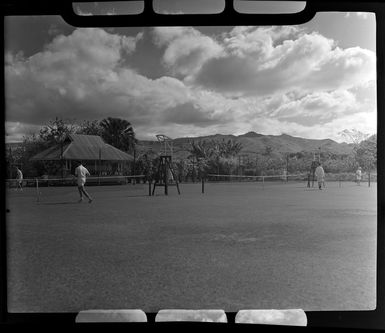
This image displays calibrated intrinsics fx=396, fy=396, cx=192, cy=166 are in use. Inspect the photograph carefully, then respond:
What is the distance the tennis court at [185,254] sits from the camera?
2912 millimetres

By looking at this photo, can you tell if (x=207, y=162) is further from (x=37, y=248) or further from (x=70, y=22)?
(x=70, y=22)

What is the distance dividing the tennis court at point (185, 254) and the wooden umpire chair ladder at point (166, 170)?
81cm

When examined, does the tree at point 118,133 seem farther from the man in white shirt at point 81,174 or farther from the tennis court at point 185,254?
the tennis court at point 185,254

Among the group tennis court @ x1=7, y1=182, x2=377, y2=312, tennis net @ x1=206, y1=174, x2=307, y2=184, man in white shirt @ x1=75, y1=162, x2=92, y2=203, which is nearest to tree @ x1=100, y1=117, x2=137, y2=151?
man in white shirt @ x1=75, y1=162, x2=92, y2=203

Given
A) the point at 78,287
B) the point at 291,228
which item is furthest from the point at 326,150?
the point at 78,287

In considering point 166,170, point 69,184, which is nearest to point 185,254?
point 69,184

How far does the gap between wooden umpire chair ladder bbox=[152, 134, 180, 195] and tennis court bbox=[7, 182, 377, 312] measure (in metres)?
0.81

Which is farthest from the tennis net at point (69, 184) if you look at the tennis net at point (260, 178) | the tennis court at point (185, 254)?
the tennis net at point (260, 178)

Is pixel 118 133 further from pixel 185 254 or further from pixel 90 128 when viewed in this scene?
pixel 185 254

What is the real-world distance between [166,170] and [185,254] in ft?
13.0

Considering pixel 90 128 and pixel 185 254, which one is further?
pixel 90 128

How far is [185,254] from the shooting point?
13.5ft

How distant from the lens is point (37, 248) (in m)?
4.13

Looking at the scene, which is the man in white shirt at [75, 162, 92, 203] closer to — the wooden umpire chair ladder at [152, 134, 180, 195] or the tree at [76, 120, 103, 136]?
the tree at [76, 120, 103, 136]
